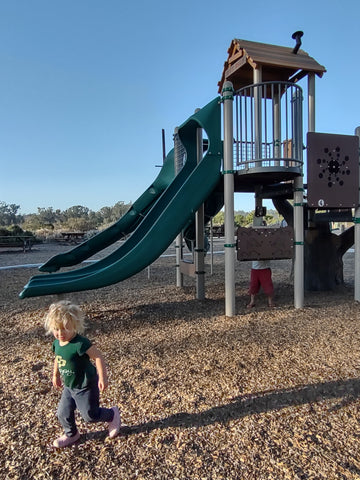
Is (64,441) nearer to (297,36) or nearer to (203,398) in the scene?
(203,398)

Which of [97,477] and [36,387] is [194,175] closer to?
[36,387]

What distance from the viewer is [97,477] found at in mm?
1845

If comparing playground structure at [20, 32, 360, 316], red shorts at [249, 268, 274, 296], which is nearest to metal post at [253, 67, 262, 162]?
playground structure at [20, 32, 360, 316]

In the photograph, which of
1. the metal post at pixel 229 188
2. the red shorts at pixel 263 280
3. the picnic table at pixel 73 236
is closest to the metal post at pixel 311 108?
the metal post at pixel 229 188

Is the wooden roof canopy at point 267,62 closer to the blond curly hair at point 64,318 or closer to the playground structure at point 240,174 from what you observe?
the playground structure at point 240,174

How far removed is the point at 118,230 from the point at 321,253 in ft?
13.0

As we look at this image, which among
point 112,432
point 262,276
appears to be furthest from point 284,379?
point 262,276

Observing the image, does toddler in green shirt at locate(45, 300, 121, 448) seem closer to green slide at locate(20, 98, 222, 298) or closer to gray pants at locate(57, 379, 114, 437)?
gray pants at locate(57, 379, 114, 437)

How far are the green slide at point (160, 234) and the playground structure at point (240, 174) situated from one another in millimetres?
13

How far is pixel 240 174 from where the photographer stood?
16.6 feet

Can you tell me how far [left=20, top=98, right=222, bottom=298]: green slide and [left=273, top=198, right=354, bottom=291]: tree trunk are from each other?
7.50 ft

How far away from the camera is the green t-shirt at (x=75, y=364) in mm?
2037

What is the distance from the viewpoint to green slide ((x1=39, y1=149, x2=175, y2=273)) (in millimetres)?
6125

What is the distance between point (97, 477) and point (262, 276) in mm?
4124
